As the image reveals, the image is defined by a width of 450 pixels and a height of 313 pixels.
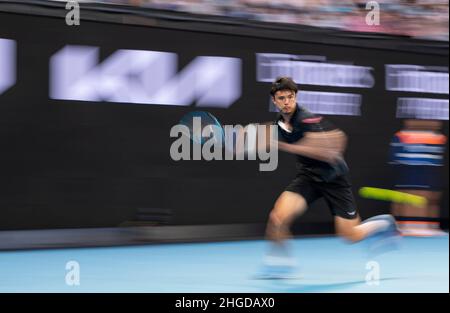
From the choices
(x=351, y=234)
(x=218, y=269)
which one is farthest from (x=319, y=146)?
(x=218, y=269)

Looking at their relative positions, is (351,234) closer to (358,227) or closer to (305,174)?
(358,227)

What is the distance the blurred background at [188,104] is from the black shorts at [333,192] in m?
3.38

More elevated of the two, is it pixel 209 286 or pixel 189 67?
pixel 189 67

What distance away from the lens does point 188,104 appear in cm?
1167

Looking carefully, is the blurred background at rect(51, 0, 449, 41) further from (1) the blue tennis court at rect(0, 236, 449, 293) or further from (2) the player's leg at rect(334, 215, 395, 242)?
(2) the player's leg at rect(334, 215, 395, 242)

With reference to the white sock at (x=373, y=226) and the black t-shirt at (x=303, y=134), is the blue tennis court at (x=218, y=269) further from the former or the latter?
the black t-shirt at (x=303, y=134)

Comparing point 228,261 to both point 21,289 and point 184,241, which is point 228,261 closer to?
point 184,241

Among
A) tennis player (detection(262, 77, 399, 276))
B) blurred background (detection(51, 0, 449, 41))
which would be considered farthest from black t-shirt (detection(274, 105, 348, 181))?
blurred background (detection(51, 0, 449, 41))

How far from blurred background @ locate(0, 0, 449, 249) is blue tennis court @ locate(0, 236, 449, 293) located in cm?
48

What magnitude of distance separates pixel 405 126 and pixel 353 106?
3.10 feet

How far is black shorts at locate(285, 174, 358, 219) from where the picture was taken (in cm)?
851

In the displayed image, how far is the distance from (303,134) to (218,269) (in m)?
2.14
